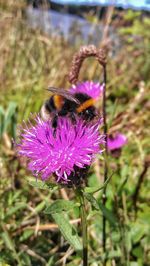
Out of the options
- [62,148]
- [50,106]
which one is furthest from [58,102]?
[62,148]

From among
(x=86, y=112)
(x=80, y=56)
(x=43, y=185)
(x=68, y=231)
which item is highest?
(x=80, y=56)

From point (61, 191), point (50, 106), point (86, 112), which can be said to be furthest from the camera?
point (61, 191)

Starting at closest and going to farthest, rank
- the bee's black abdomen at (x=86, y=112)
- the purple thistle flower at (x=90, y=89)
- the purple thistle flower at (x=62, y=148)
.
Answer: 1. the purple thistle flower at (x=62, y=148)
2. the bee's black abdomen at (x=86, y=112)
3. the purple thistle flower at (x=90, y=89)

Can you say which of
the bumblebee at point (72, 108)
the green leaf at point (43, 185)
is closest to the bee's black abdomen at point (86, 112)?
the bumblebee at point (72, 108)

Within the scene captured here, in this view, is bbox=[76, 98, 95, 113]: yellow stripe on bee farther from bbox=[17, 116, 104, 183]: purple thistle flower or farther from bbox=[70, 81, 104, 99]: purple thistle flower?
bbox=[70, 81, 104, 99]: purple thistle flower

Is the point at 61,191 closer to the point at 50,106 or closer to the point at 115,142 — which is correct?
the point at 115,142

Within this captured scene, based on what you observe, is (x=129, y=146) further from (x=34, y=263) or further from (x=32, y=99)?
(x=34, y=263)

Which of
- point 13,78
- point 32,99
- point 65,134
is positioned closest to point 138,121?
point 32,99

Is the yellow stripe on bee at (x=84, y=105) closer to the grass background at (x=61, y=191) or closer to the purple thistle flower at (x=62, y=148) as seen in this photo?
the purple thistle flower at (x=62, y=148)

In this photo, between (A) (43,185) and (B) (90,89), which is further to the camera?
(B) (90,89)
